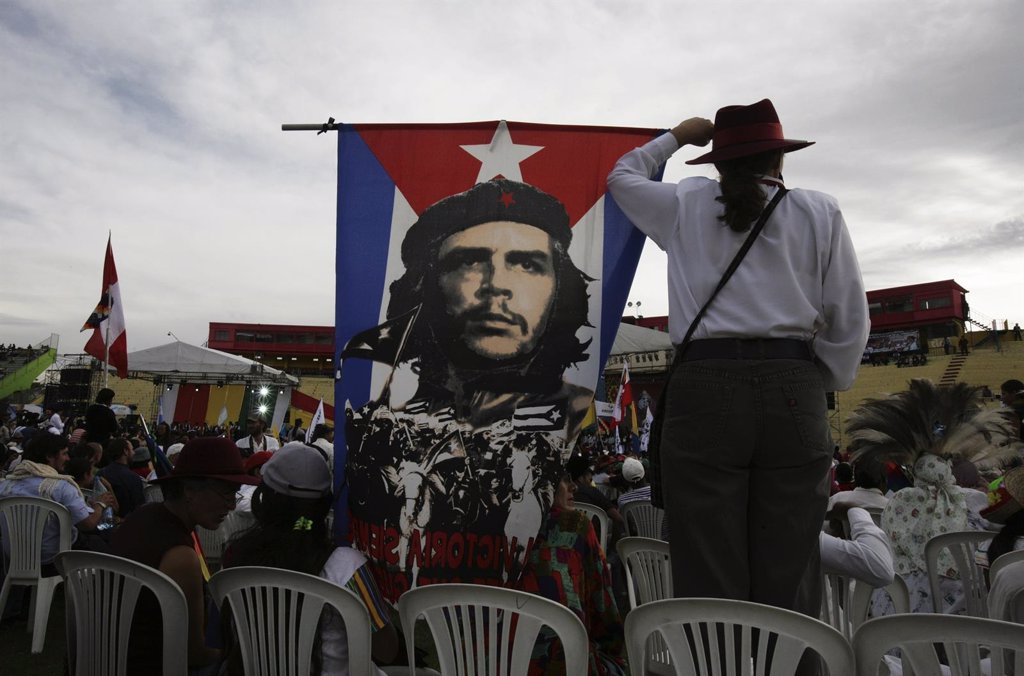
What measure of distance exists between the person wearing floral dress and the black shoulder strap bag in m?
1.66

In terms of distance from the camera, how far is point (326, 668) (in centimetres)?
167

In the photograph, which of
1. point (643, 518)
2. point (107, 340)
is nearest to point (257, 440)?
point (107, 340)

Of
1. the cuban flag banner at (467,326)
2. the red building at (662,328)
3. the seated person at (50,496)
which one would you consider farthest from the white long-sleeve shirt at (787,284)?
the red building at (662,328)

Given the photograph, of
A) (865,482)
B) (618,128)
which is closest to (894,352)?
(865,482)

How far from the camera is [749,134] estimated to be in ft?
6.01

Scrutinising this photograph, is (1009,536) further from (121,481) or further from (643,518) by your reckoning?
→ (121,481)

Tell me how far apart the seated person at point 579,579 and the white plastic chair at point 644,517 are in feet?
8.01

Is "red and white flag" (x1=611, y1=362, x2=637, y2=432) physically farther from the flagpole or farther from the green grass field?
the green grass field

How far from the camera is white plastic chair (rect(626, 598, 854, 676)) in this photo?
4.12ft

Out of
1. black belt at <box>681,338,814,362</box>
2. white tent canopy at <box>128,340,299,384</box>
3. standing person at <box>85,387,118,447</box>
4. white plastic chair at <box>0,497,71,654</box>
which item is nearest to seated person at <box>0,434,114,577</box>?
white plastic chair at <box>0,497,71,654</box>

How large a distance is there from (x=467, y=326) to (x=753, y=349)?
1055 mm

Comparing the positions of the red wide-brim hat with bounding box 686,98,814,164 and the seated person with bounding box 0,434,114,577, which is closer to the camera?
the red wide-brim hat with bounding box 686,98,814,164

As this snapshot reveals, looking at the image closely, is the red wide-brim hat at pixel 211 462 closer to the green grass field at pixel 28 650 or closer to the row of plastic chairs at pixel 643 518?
the green grass field at pixel 28 650

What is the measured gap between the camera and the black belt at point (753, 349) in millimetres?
1642
